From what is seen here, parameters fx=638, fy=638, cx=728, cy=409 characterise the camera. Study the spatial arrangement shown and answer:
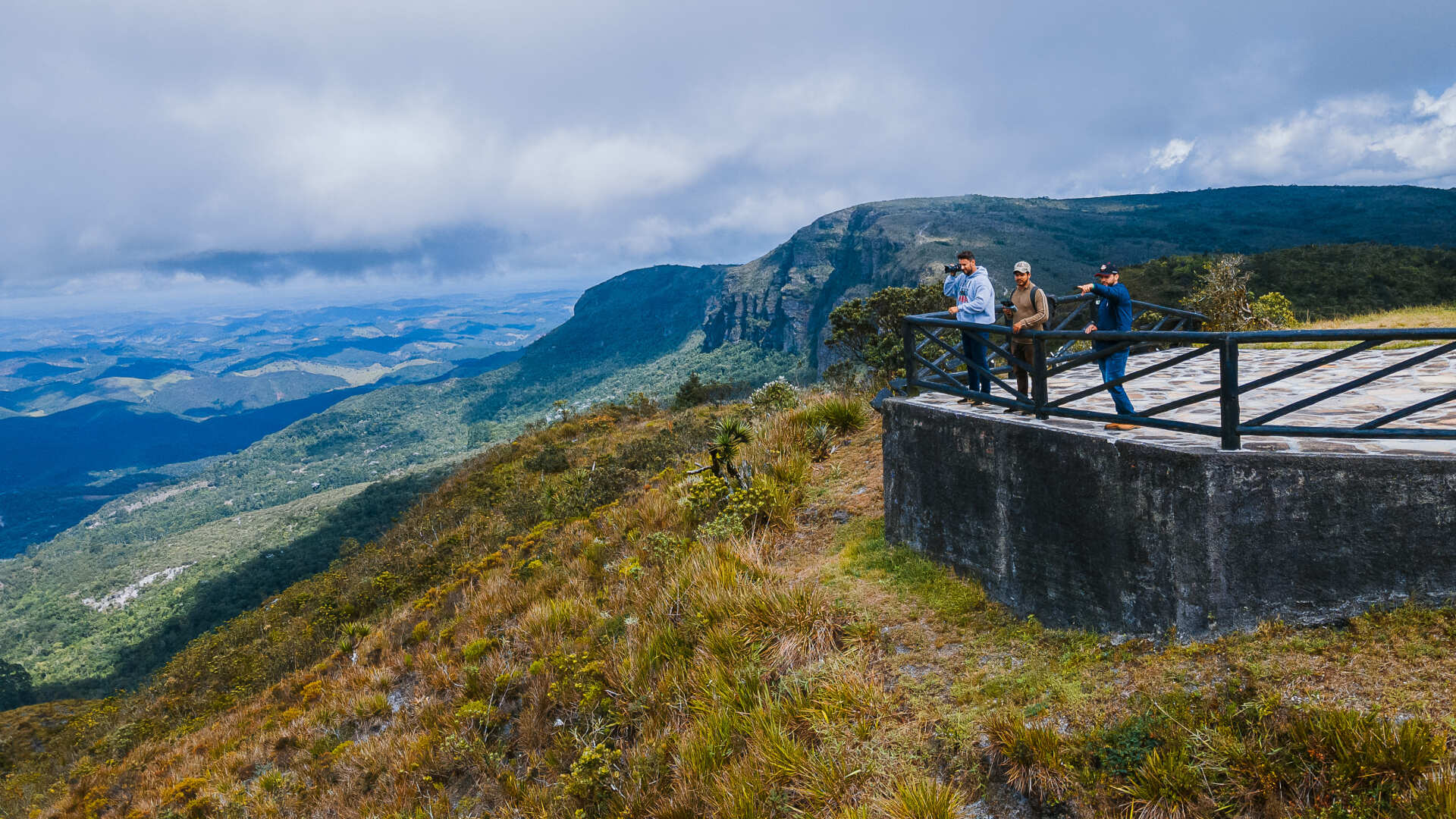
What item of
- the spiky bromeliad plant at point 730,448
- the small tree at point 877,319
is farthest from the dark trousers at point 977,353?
the small tree at point 877,319

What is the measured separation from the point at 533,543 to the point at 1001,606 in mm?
10173

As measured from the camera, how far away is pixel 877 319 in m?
25.6

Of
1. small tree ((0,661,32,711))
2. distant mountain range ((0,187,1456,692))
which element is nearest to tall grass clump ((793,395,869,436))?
distant mountain range ((0,187,1456,692))

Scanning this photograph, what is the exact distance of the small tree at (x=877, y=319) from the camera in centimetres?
2256

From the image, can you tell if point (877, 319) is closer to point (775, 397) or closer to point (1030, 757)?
point (775, 397)

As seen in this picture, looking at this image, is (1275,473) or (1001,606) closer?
(1275,473)

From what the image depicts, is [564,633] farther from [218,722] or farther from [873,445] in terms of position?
[218,722]

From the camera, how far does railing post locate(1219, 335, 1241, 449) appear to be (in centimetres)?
420

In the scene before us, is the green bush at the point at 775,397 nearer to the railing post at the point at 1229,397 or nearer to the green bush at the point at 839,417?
the green bush at the point at 839,417

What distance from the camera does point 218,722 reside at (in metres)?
14.0

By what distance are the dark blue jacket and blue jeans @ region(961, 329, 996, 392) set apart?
106 centimetres

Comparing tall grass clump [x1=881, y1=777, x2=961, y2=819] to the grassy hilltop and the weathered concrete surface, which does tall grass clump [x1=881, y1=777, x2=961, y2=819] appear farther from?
the weathered concrete surface

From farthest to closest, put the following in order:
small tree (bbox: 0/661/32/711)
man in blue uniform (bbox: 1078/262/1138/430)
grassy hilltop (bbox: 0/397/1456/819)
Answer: small tree (bbox: 0/661/32/711) < man in blue uniform (bbox: 1078/262/1138/430) < grassy hilltop (bbox: 0/397/1456/819)

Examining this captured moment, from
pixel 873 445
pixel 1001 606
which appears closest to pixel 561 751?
pixel 1001 606
